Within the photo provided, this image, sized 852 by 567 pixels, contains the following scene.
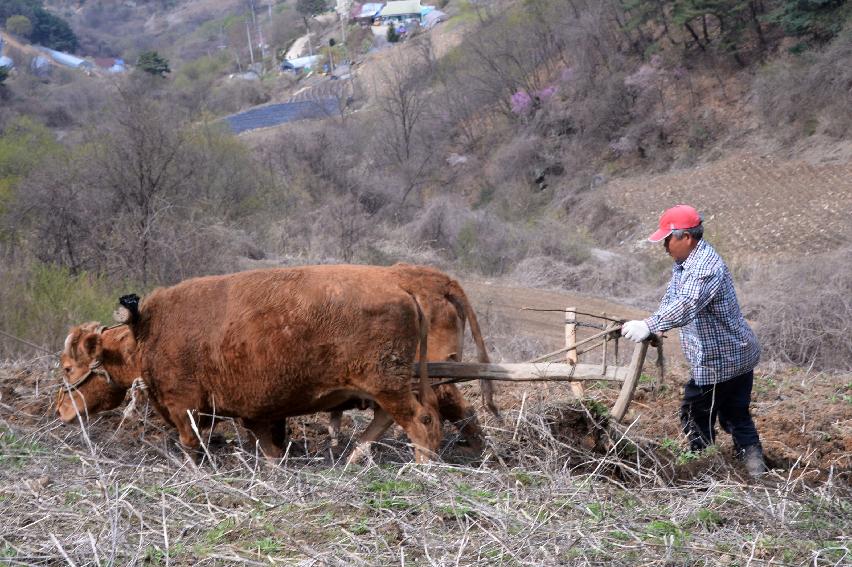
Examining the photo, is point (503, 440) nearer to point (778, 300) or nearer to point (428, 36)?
point (778, 300)

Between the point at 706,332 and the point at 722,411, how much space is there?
0.69 metres

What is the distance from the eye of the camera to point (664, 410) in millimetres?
8516

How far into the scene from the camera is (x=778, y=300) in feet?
50.6

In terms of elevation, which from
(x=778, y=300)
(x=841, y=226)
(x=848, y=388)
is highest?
(x=848, y=388)

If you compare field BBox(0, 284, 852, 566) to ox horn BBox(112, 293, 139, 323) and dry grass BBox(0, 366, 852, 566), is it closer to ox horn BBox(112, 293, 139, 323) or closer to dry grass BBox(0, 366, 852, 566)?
dry grass BBox(0, 366, 852, 566)

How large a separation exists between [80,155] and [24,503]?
20.7m

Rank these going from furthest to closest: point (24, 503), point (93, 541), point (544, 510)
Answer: point (24, 503)
point (544, 510)
point (93, 541)

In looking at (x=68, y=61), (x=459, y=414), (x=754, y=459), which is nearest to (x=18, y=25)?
(x=68, y=61)

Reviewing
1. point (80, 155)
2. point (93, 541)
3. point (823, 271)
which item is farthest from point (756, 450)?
point (80, 155)

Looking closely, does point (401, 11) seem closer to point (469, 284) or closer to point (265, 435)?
point (469, 284)

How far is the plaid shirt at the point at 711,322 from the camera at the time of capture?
6.32 m

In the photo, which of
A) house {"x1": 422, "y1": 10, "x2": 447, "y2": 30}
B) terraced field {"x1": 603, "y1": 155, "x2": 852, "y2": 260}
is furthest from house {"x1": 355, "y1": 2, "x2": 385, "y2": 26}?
terraced field {"x1": 603, "y1": 155, "x2": 852, "y2": 260}

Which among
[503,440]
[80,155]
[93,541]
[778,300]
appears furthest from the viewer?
[80,155]

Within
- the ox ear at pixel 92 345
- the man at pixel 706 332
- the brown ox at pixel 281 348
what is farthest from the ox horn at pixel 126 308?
the man at pixel 706 332
